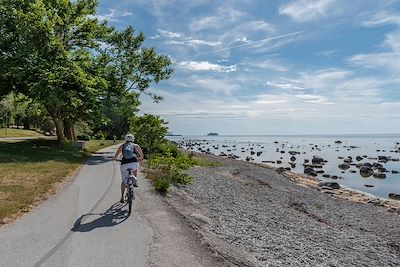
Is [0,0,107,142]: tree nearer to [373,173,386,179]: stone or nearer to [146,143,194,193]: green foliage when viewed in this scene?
[146,143,194,193]: green foliage

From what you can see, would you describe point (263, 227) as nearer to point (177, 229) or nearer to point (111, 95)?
point (177, 229)

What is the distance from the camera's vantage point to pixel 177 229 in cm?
931

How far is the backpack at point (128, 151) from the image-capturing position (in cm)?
1116

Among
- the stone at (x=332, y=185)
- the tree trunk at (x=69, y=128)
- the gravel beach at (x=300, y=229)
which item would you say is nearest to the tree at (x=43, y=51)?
the tree trunk at (x=69, y=128)

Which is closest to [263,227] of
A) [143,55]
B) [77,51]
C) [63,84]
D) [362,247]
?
[362,247]

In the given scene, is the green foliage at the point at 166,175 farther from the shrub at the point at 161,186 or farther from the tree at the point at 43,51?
the tree at the point at 43,51

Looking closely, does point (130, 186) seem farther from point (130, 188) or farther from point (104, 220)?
point (104, 220)

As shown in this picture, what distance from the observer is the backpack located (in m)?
11.2

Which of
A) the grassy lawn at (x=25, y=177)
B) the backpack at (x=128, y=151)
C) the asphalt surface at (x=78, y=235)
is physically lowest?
the asphalt surface at (x=78, y=235)

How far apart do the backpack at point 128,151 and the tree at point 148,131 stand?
18.0 m

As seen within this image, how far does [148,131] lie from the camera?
96.3ft

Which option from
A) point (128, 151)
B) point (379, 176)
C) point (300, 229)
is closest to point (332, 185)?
point (379, 176)

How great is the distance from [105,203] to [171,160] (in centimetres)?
681

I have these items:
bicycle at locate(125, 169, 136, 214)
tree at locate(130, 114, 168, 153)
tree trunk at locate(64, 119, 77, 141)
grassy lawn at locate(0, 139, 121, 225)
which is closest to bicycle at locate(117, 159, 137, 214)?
bicycle at locate(125, 169, 136, 214)
